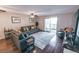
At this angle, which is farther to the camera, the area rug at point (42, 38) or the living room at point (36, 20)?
the area rug at point (42, 38)

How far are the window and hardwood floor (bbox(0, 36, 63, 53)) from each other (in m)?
0.24

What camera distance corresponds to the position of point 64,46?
5.31 feet

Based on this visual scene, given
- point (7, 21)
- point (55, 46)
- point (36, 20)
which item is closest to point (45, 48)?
point (55, 46)

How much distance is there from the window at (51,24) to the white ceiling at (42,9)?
0.46 ft

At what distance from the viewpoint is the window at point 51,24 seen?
1597mm

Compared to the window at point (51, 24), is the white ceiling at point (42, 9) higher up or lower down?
higher up

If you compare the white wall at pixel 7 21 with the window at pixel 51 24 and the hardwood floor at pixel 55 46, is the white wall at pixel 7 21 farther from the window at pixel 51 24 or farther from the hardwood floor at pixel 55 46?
the hardwood floor at pixel 55 46

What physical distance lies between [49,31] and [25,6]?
2.60 ft

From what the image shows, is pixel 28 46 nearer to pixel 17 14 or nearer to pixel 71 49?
pixel 17 14

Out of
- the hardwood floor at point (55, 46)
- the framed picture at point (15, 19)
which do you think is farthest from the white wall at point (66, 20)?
the framed picture at point (15, 19)

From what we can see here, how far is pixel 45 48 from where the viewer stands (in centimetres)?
164

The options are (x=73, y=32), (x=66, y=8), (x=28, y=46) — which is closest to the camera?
(x=66, y=8)
